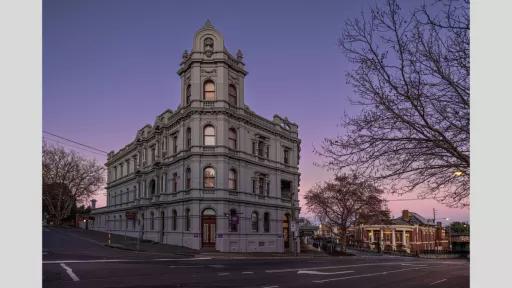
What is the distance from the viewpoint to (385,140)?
30.3 ft

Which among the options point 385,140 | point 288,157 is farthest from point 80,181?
point 385,140

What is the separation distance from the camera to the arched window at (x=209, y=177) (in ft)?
105

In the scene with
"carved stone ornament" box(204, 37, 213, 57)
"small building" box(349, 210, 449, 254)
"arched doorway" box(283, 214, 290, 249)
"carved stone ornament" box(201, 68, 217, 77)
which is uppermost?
"carved stone ornament" box(204, 37, 213, 57)

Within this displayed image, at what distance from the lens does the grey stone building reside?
3172 cm

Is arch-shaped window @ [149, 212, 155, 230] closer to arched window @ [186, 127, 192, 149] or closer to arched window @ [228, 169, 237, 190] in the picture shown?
arched window @ [186, 127, 192, 149]

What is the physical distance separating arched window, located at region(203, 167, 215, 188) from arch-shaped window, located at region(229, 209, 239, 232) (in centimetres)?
242

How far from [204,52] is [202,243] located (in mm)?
13437

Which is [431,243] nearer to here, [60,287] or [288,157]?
[288,157]

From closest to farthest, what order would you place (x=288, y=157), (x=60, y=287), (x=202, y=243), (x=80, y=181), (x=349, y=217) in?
(x=60, y=287), (x=202, y=243), (x=80, y=181), (x=288, y=157), (x=349, y=217)

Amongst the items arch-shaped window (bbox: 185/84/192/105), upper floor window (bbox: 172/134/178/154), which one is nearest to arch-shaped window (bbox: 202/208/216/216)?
upper floor window (bbox: 172/134/178/154)

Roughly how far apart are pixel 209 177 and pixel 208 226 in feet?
11.2

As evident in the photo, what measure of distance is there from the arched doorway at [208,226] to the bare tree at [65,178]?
9.29m

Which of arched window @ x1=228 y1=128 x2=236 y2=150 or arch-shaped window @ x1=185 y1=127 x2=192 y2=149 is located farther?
arched window @ x1=228 y1=128 x2=236 y2=150

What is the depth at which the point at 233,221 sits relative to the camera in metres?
31.9
